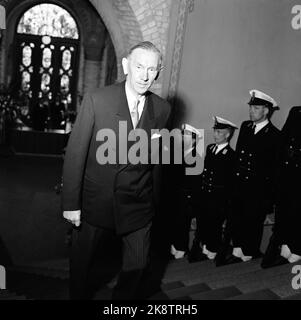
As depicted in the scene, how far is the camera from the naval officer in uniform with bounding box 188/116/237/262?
4566 mm

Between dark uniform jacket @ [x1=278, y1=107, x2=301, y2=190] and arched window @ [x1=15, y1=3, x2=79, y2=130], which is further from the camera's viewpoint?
arched window @ [x1=15, y1=3, x2=79, y2=130]

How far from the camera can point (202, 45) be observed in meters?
5.09

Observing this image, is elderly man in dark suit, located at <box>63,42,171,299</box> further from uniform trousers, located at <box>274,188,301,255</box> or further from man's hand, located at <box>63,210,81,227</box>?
uniform trousers, located at <box>274,188,301,255</box>

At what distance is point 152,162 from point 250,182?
171 centimetres

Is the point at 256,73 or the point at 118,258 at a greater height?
the point at 256,73

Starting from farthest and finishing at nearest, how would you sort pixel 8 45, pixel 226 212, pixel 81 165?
pixel 8 45 < pixel 226 212 < pixel 81 165

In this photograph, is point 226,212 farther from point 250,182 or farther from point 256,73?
point 256,73

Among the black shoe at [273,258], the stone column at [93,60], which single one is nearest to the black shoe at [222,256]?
the black shoe at [273,258]

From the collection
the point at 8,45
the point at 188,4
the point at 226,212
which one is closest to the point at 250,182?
the point at 226,212

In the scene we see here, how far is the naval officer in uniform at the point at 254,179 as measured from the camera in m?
4.34

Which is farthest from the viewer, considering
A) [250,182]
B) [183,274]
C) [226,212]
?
[226,212]

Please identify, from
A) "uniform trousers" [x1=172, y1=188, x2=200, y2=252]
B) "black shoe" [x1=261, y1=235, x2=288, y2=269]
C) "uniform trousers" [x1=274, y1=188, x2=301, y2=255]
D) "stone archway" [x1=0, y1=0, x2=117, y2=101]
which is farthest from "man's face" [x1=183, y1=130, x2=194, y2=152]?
"stone archway" [x1=0, y1=0, x2=117, y2=101]

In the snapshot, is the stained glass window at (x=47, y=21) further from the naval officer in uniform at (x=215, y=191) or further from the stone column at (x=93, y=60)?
the naval officer in uniform at (x=215, y=191)

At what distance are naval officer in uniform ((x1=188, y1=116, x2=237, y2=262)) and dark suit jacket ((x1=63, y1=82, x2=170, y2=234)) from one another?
5.69 feet
